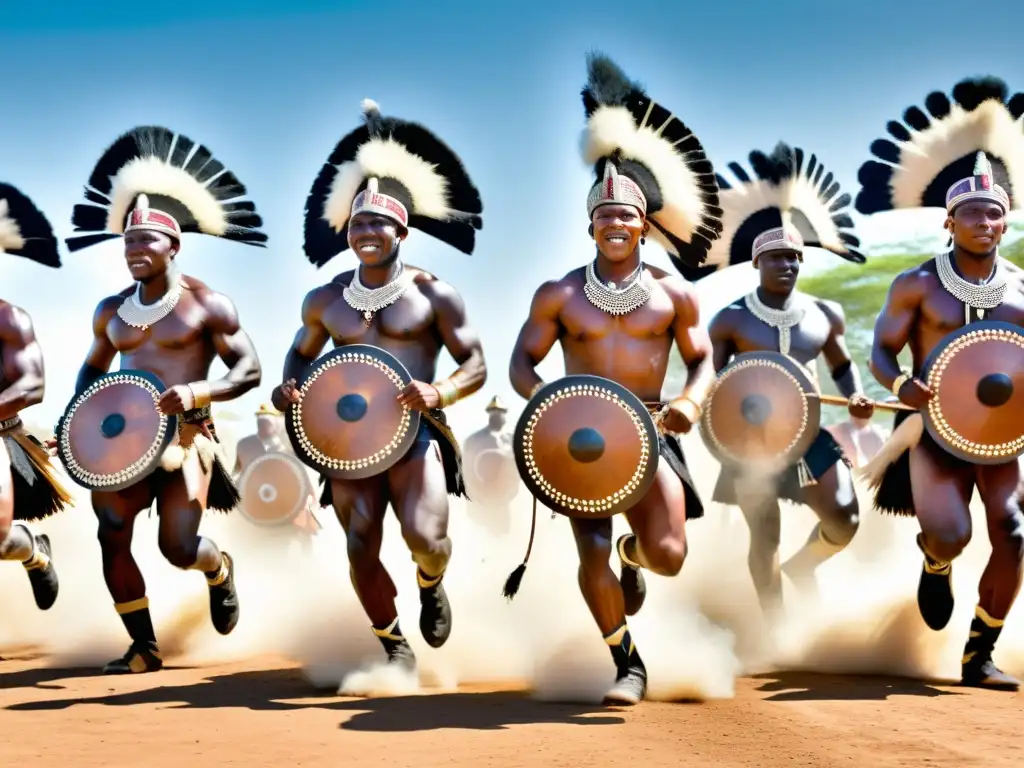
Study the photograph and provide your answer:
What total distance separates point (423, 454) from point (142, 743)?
2108 mm

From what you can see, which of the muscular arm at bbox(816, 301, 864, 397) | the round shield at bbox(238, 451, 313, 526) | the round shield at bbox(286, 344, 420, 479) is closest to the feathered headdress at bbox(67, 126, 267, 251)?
the round shield at bbox(286, 344, 420, 479)

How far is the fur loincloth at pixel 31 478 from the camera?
806 cm

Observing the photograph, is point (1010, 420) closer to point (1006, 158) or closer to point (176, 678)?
point (1006, 158)

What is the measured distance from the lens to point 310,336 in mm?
7297

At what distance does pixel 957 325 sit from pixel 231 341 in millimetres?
3686

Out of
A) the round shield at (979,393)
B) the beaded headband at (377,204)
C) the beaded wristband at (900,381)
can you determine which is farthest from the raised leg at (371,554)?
the round shield at (979,393)

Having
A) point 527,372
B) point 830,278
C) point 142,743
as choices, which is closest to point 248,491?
point 527,372

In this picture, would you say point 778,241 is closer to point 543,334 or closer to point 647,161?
point 647,161

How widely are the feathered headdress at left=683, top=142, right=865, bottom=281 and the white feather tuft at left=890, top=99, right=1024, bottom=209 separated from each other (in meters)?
1.09

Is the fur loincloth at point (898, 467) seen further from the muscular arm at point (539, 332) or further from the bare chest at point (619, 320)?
the muscular arm at point (539, 332)

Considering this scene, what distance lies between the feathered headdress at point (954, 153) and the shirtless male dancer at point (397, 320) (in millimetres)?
2323

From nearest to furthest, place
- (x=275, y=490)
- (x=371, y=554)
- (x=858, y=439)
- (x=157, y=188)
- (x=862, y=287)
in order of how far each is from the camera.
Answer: (x=371, y=554) → (x=157, y=188) → (x=275, y=490) → (x=858, y=439) → (x=862, y=287)

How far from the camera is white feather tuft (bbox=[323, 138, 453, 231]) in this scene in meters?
7.45

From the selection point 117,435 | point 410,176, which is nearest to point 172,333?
point 117,435
